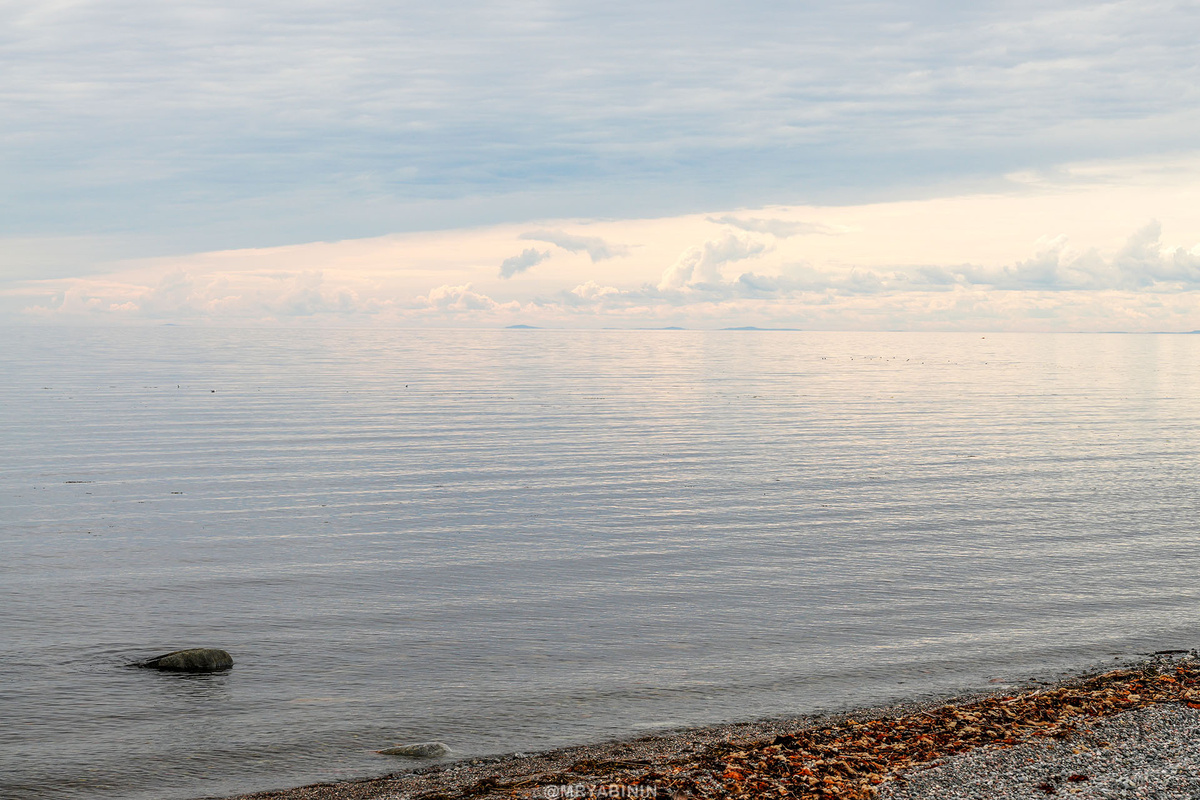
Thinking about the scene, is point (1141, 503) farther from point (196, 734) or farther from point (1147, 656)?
point (196, 734)

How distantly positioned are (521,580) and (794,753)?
12.4 metres

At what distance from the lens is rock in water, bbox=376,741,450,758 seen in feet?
47.0

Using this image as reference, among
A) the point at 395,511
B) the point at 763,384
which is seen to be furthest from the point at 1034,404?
the point at 395,511

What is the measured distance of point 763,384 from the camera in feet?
327

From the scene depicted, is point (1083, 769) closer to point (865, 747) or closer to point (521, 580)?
point (865, 747)

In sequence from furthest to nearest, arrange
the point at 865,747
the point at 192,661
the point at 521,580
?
the point at 521,580 → the point at 192,661 → the point at 865,747

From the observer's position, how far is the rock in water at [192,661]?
17406 millimetres

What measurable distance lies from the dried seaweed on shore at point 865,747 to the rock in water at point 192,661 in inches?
295

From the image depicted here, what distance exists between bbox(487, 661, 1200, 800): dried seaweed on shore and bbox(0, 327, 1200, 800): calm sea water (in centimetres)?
226

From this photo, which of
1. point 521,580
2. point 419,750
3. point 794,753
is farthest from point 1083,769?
point 521,580

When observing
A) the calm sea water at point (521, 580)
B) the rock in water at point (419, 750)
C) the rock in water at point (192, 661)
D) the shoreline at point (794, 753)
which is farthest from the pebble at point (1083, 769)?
the rock in water at point (192, 661)

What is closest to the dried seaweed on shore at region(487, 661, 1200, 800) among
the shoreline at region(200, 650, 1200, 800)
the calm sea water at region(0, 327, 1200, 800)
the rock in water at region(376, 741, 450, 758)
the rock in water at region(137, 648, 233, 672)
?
the shoreline at region(200, 650, 1200, 800)

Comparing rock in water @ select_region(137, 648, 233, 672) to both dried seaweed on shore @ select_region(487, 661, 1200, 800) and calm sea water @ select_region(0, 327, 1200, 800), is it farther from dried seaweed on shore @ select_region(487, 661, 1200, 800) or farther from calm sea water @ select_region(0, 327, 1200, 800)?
dried seaweed on shore @ select_region(487, 661, 1200, 800)

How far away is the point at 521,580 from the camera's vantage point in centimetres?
2389
